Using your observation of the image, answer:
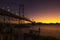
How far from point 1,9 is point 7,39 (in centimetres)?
291

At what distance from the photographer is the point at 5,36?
1437 centimetres

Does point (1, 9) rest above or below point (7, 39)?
above

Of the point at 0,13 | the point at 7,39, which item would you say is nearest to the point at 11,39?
the point at 7,39

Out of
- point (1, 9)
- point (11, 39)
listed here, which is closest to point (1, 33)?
point (11, 39)

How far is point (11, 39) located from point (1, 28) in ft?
5.50

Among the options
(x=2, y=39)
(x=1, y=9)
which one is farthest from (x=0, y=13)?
(x=2, y=39)

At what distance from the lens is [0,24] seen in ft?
48.6

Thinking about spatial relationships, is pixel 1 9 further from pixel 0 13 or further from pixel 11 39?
pixel 11 39

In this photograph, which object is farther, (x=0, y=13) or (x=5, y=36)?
(x=0, y=13)

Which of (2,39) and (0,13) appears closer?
(2,39)

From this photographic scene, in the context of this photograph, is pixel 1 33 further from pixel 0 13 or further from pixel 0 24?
pixel 0 13

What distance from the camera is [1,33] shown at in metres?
13.9

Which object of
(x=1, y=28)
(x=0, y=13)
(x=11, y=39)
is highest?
(x=0, y=13)

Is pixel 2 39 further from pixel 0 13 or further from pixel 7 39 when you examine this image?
pixel 0 13
